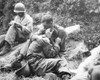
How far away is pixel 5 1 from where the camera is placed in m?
12.5

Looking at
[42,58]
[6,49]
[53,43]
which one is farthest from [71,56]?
[6,49]

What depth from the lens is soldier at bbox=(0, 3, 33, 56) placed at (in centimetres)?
823

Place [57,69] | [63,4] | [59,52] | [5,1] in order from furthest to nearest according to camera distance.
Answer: [5,1] < [63,4] < [59,52] < [57,69]

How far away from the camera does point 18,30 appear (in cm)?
840

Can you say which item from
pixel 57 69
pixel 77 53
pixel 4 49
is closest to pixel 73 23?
pixel 77 53

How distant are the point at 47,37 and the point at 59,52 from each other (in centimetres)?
67

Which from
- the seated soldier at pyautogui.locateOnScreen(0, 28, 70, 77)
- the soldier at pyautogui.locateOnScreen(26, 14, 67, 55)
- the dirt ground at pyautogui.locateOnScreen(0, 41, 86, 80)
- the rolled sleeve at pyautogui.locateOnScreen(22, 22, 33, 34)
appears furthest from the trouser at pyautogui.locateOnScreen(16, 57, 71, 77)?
the rolled sleeve at pyautogui.locateOnScreen(22, 22, 33, 34)

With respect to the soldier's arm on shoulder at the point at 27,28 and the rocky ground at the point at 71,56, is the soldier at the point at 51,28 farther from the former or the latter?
the soldier's arm on shoulder at the point at 27,28

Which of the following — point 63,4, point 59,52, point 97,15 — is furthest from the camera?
point 63,4

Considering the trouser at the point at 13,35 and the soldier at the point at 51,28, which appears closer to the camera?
the soldier at the point at 51,28

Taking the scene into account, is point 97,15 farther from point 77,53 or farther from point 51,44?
point 51,44

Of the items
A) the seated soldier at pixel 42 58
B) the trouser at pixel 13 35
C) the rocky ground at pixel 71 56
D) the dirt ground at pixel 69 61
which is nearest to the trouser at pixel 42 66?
the seated soldier at pixel 42 58

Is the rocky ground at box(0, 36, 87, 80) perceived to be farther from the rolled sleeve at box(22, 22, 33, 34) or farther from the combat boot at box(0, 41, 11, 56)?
the rolled sleeve at box(22, 22, 33, 34)

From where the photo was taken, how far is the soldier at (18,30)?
823cm
